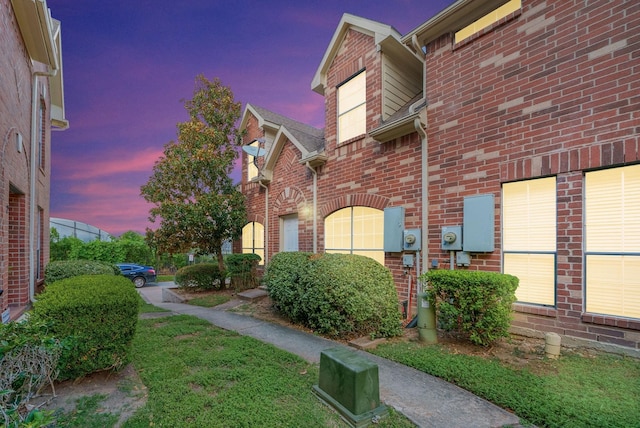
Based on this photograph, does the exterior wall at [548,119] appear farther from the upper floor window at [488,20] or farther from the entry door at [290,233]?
the entry door at [290,233]

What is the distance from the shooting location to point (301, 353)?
4.69 meters

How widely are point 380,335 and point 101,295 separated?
4.45m

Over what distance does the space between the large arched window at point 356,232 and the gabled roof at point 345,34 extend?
4313 millimetres

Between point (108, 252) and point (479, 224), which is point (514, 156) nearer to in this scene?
point (479, 224)

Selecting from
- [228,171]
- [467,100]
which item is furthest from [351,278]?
[228,171]

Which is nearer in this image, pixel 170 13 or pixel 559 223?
pixel 559 223

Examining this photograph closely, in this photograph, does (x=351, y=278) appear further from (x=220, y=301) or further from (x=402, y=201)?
(x=220, y=301)

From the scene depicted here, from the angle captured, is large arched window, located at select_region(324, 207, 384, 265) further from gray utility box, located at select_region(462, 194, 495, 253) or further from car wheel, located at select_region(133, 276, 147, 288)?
car wheel, located at select_region(133, 276, 147, 288)

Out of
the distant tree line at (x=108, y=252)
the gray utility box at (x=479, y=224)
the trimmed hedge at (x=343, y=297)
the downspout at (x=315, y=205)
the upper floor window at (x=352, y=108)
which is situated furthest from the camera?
the distant tree line at (x=108, y=252)

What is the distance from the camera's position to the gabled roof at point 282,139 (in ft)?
29.8

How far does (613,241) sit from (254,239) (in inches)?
432

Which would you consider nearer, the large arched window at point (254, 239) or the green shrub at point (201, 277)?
the green shrub at point (201, 277)

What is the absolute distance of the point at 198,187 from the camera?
433 inches

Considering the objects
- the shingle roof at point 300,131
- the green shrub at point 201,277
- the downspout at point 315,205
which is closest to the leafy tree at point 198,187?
the green shrub at point 201,277
